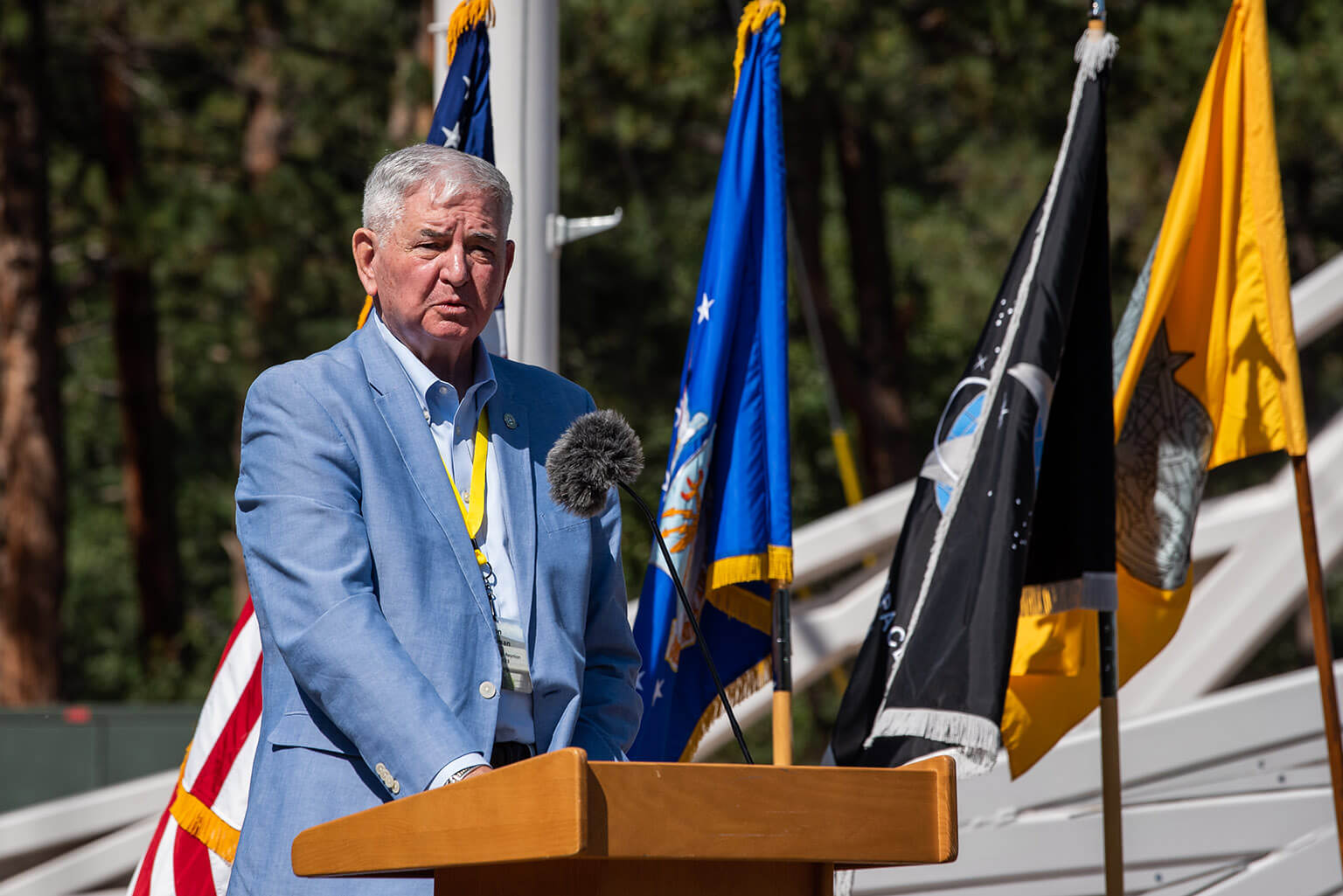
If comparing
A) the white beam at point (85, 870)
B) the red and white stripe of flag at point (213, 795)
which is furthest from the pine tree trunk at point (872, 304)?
the red and white stripe of flag at point (213, 795)

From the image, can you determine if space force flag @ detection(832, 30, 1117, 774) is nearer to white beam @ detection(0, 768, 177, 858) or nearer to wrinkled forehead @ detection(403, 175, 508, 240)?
wrinkled forehead @ detection(403, 175, 508, 240)

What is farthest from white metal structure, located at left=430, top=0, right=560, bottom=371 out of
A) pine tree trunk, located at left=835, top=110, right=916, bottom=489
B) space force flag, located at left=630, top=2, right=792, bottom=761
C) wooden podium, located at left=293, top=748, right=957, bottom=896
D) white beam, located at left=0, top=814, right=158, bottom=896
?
pine tree trunk, located at left=835, top=110, right=916, bottom=489

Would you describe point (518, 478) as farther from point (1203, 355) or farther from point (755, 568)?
point (1203, 355)

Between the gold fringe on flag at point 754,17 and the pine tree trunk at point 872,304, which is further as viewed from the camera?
the pine tree trunk at point 872,304

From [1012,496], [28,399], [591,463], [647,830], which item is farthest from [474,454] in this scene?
[28,399]

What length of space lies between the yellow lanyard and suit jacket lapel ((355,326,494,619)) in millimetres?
21

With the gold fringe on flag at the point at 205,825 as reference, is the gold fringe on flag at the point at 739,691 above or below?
above

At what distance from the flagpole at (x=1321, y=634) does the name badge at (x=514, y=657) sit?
2428 millimetres

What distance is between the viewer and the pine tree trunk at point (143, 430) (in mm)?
15641

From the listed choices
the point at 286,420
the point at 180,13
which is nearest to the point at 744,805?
the point at 286,420

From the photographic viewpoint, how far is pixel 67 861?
589 cm

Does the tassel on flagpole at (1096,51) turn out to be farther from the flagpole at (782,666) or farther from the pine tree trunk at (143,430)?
the pine tree trunk at (143,430)

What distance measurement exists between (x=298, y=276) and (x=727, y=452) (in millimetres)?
9413

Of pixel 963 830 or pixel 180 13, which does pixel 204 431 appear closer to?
pixel 180 13
